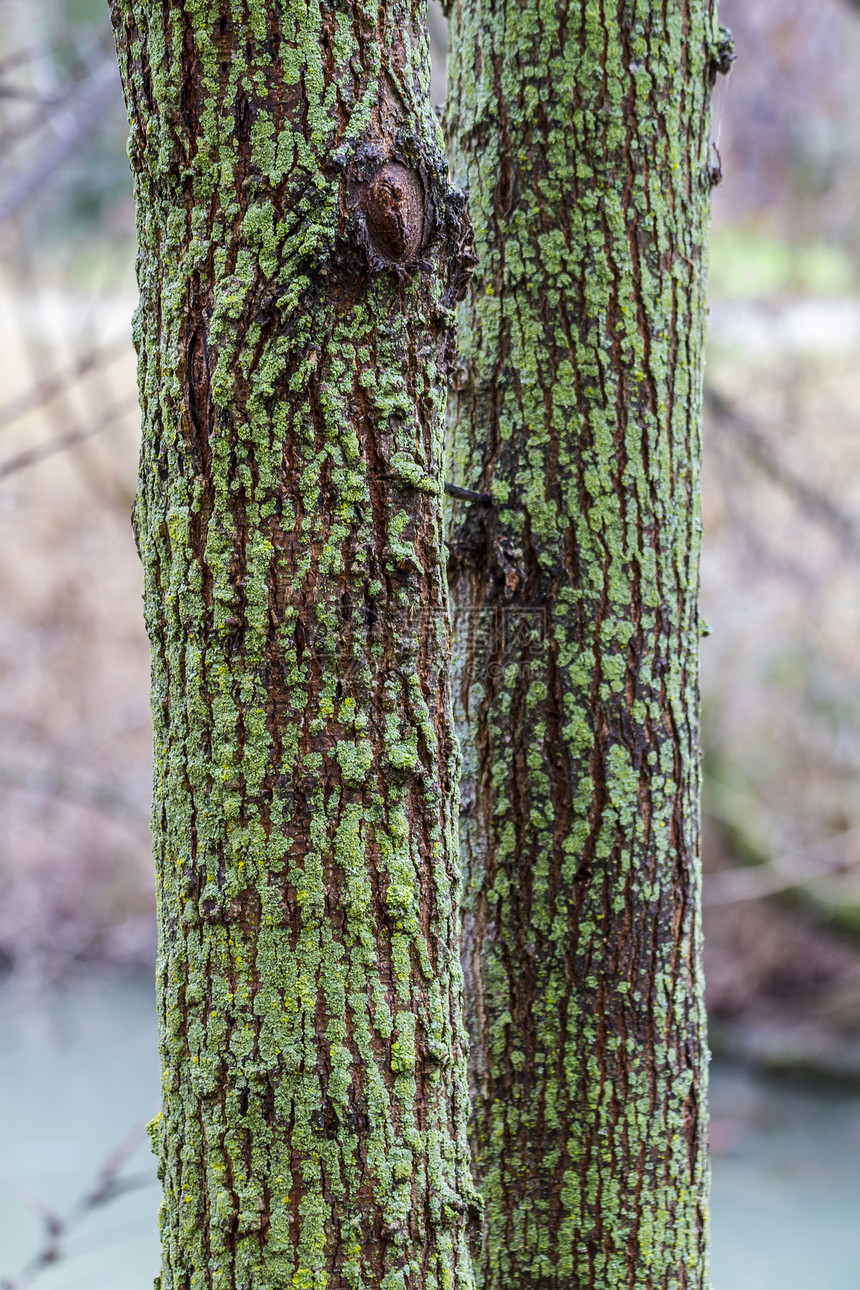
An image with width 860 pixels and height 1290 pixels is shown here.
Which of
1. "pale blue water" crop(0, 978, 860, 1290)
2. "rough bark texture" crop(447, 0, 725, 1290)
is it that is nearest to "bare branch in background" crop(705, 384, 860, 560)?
"pale blue water" crop(0, 978, 860, 1290)

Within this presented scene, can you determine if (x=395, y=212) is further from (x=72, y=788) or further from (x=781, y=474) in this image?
(x=781, y=474)

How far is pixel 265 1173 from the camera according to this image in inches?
44.2

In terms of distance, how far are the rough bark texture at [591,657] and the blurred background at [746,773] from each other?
12.1ft

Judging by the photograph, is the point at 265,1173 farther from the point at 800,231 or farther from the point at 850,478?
the point at 800,231

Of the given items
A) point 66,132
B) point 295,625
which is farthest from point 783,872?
point 295,625

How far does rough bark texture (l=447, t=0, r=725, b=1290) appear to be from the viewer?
5.20ft

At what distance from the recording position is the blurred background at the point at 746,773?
238 inches

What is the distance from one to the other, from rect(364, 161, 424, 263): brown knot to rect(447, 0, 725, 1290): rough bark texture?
0.48 m

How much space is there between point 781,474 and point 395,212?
4.76 metres

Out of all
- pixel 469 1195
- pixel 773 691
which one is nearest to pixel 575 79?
pixel 469 1195

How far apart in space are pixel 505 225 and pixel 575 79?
204 mm

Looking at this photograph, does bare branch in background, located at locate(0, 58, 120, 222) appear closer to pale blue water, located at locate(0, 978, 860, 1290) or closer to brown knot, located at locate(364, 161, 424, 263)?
brown knot, located at locate(364, 161, 424, 263)

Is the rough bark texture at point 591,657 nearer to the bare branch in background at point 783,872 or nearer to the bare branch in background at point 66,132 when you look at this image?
the bare branch in background at point 66,132

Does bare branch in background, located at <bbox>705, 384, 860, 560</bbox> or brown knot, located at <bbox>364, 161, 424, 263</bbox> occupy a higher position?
bare branch in background, located at <bbox>705, 384, 860, 560</bbox>
